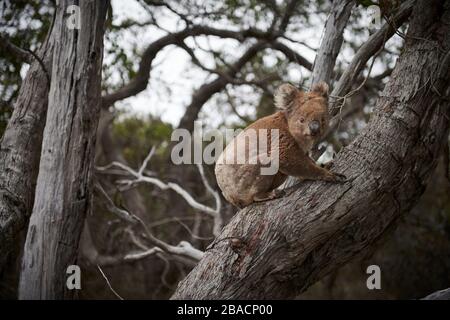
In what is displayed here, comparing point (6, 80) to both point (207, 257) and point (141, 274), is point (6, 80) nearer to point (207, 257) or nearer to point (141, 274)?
point (207, 257)

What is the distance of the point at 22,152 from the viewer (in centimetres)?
520

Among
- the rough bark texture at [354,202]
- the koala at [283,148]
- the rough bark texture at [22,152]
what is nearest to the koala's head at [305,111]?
the koala at [283,148]

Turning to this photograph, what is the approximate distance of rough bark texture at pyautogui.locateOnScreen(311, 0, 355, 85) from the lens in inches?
239

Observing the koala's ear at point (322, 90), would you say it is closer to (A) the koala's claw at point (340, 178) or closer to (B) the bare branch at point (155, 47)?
(A) the koala's claw at point (340, 178)

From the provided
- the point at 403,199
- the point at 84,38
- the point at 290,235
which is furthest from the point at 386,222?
the point at 84,38

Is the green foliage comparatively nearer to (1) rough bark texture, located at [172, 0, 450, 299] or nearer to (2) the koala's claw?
(1) rough bark texture, located at [172, 0, 450, 299]

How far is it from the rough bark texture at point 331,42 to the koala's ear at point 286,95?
843mm

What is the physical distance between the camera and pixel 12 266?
9.09m

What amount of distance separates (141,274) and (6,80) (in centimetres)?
603

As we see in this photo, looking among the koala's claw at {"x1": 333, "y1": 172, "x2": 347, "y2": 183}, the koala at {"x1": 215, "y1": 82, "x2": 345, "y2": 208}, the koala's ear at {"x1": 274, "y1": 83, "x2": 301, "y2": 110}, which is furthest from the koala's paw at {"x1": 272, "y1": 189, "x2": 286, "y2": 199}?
the koala's ear at {"x1": 274, "y1": 83, "x2": 301, "y2": 110}

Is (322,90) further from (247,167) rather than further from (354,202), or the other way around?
(354,202)

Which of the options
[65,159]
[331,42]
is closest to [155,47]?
[331,42]

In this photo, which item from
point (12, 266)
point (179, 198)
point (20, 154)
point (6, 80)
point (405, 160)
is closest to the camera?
point (405, 160)

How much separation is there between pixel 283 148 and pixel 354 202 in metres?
1.06
